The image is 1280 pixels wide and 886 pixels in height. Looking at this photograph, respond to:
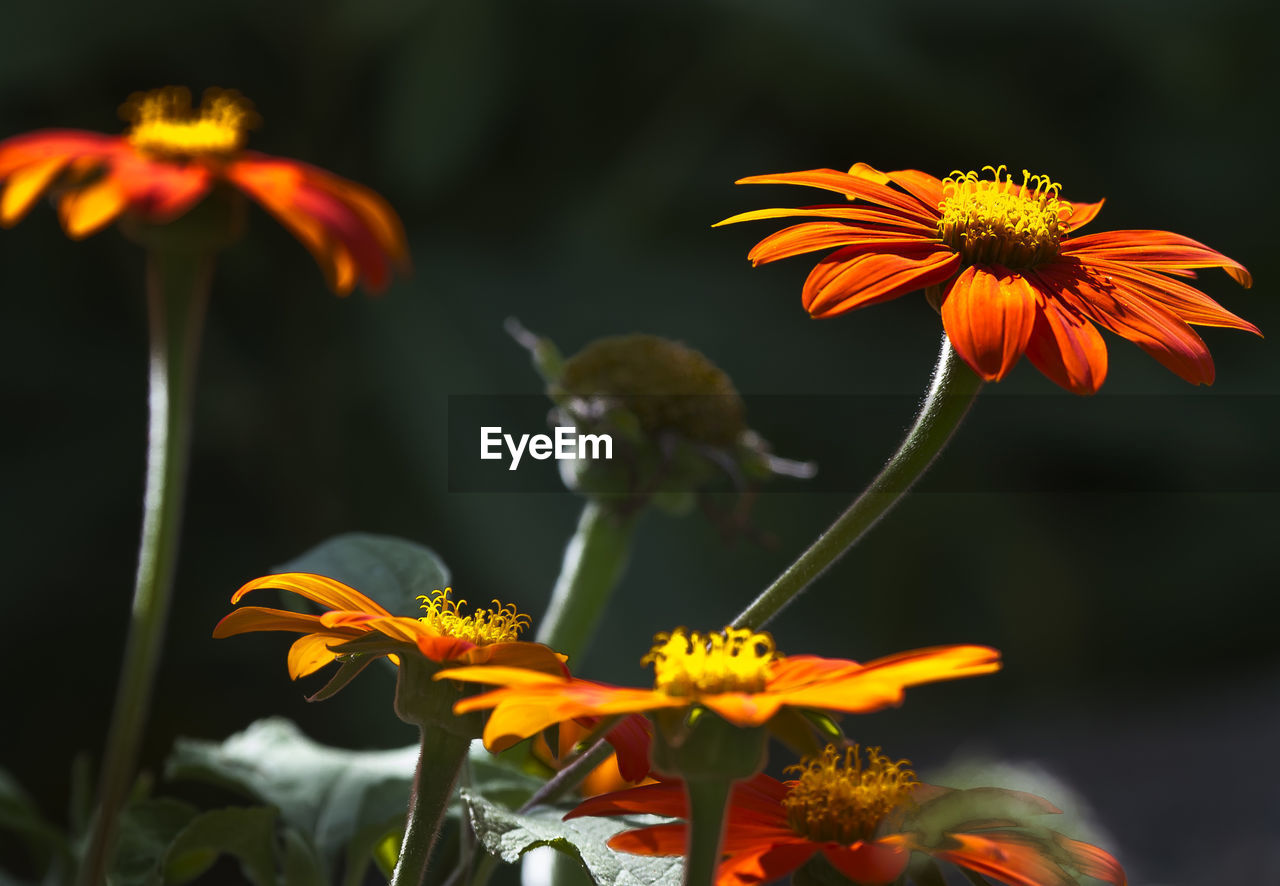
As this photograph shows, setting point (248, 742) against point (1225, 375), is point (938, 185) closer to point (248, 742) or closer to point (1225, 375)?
point (248, 742)

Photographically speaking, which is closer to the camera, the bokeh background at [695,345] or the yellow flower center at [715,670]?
the yellow flower center at [715,670]

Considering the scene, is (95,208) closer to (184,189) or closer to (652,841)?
(184,189)

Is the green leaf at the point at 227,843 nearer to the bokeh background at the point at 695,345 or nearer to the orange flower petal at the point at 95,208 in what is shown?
the orange flower petal at the point at 95,208

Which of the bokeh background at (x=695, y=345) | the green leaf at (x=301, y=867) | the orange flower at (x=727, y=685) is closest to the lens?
the orange flower at (x=727, y=685)

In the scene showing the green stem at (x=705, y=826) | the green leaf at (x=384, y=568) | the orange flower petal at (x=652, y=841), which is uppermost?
the green leaf at (x=384, y=568)

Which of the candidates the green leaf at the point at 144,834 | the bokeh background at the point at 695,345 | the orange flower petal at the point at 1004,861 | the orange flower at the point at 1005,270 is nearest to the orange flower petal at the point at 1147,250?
the orange flower at the point at 1005,270

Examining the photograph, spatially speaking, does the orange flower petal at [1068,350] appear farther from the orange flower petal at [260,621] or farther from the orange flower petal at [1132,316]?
the orange flower petal at [260,621]

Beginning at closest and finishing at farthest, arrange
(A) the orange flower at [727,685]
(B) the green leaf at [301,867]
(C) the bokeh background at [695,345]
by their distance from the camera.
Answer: (A) the orange flower at [727,685]
(B) the green leaf at [301,867]
(C) the bokeh background at [695,345]

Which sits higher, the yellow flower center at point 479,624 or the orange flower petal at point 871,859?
the yellow flower center at point 479,624

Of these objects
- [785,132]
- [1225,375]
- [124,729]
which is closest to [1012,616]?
[1225,375]
